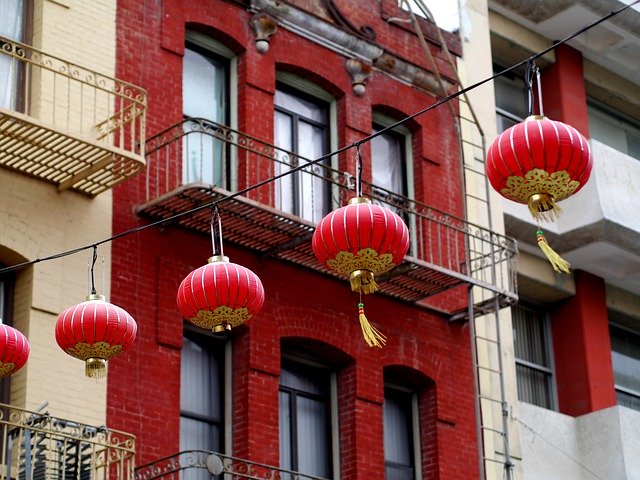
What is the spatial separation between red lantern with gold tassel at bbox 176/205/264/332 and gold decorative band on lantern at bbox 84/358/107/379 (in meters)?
1.11

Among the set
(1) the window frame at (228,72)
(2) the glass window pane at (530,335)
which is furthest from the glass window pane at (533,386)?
(1) the window frame at (228,72)

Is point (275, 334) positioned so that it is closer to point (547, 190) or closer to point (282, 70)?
point (282, 70)

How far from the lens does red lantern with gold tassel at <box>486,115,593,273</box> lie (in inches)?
612

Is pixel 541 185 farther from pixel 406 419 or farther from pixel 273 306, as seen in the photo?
pixel 406 419

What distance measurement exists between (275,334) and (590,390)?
6.66m

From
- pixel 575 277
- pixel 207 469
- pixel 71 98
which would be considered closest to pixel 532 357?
pixel 575 277

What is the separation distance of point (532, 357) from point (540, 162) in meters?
11.9

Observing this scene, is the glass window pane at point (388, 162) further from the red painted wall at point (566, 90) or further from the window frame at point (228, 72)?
the red painted wall at point (566, 90)

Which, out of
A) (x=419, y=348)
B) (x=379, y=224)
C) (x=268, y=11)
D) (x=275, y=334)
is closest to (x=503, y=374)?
(x=419, y=348)

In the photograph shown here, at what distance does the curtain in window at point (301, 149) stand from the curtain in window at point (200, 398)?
2.29 metres

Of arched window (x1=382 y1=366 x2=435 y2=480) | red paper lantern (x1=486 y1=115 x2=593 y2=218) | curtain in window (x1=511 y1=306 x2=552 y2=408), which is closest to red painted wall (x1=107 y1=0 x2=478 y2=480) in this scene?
arched window (x1=382 y1=366 x2=435 y2=480)

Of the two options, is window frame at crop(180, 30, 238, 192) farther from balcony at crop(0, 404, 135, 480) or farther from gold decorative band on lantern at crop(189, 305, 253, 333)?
gold decorative band on lantern at crop(189, 305, 253, 333)

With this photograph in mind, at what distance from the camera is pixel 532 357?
27.1 meters

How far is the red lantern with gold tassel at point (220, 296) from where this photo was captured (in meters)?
17.0
